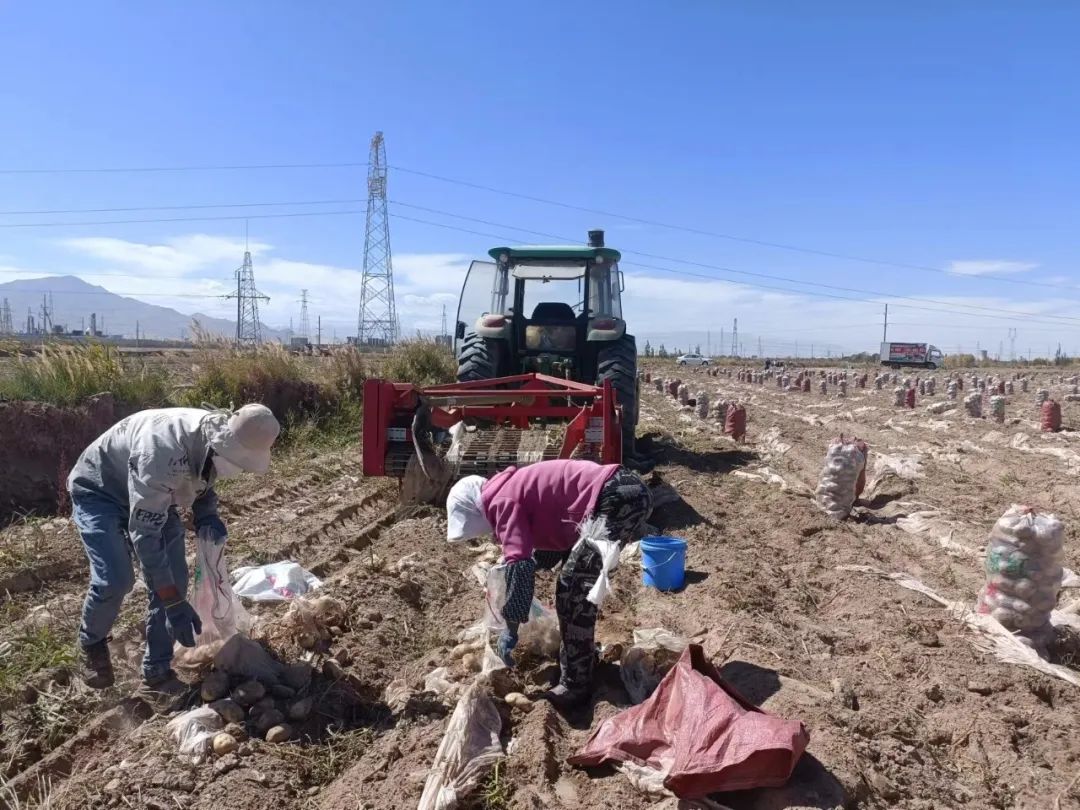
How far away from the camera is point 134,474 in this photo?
3539 mm

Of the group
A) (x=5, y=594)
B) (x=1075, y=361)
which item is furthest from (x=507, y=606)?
(x=1075, y=361)

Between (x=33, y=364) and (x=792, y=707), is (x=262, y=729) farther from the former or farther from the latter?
(x=33, y=364)

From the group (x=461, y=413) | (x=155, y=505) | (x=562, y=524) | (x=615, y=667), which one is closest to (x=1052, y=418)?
(x=461, y=413)

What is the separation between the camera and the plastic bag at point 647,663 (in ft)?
12.0

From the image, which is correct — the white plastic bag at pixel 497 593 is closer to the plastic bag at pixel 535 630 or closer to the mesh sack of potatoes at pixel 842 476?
the plastic bag at pixel 535 630

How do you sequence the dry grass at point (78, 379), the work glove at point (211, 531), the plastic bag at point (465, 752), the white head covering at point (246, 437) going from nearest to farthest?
the plastic bag at point (465, 752) < the white head covering at point (246, 437) < the work glove at point (211, 531) < the dry grass at point (78, 379)

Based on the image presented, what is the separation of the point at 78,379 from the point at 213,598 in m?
6.19

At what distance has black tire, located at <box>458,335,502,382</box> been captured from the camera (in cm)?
911

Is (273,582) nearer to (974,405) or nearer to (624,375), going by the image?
(624,375)

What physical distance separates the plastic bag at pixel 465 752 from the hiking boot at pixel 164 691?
1286mm

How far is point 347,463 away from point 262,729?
20.5 feet

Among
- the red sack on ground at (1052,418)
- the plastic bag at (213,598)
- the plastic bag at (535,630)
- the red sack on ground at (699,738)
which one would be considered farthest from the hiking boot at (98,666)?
the red sack on ground at (1052,418)

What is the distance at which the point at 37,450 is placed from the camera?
8047 mm

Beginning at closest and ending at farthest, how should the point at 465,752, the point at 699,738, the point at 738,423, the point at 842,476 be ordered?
the point at 699,738, the point at 465,752, the point at 842,476, the point at 738,423
